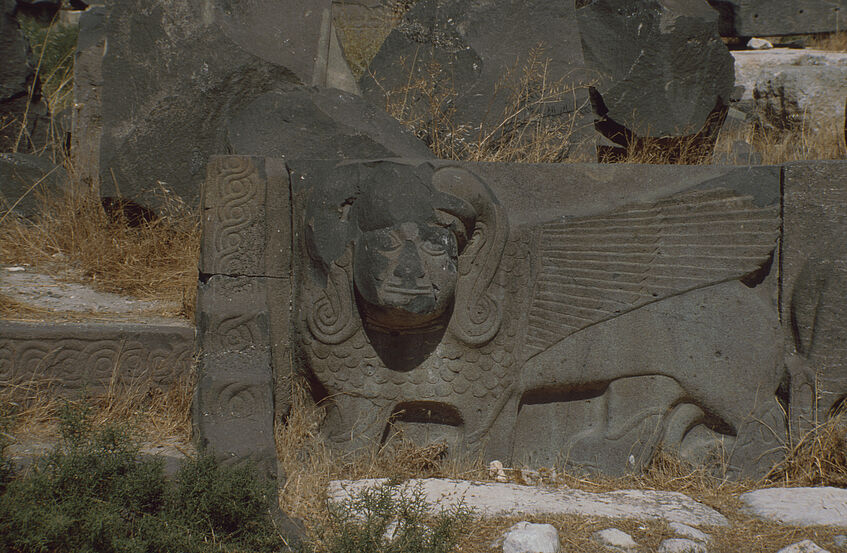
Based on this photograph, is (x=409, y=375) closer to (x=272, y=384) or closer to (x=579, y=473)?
(x=272, y=384)

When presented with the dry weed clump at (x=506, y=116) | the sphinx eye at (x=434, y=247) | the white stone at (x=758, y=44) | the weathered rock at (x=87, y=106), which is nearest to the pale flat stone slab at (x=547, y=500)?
the sphinx eye at (x=434, y=247)

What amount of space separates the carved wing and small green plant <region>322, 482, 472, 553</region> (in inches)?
37.6

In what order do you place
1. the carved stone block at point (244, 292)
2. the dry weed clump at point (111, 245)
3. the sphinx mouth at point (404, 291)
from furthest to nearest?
the dry weed clump at point (111, 245)
the carved stone block at point (244, 292)
the sphinx mouth at point (404, 291)

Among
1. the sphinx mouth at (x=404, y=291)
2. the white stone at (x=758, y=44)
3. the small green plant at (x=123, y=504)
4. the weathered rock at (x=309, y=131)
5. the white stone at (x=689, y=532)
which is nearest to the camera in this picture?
the small green plant at (x=123, y=504)

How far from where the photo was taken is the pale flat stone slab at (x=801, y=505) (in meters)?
3.08

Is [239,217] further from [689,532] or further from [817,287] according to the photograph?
[817,287]

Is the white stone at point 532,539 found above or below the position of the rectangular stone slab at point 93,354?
below

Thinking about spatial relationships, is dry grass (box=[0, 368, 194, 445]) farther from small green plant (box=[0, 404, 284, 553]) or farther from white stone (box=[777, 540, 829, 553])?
white stone (box=[777, 540, 829, 553])

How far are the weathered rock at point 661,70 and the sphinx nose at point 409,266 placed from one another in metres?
3.14

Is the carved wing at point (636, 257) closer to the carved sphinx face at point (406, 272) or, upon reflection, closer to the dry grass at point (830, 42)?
the carved sphinx face at point (406, 272)

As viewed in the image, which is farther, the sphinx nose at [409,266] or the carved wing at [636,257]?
the carved wing at [636,257]

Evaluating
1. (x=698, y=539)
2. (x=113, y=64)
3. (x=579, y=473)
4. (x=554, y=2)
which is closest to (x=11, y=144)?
(x=113, y=64)

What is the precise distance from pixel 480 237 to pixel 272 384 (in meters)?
1.01

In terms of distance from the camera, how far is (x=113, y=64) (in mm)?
4863
